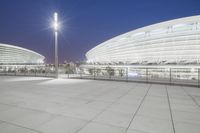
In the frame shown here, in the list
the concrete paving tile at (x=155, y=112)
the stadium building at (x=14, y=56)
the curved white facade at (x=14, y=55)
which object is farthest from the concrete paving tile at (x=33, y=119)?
the curved white facade at (x=14, y=55)

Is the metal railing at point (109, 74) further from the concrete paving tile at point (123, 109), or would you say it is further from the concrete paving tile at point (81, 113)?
the concrete paving tile at point (81, 113)

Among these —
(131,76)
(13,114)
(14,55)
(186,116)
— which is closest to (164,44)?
(131,76)

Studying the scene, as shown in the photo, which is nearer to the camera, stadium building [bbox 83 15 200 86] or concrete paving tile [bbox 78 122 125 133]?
concrete paving tile [bbox 78 122 125 133]

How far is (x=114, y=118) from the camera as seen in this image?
119 inches

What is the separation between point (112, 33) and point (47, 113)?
358ft

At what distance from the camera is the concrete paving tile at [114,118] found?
276cm

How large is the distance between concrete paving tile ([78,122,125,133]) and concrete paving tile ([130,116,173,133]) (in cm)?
32

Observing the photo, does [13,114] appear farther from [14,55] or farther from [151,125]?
[14,55]

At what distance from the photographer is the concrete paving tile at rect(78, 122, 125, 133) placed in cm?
244

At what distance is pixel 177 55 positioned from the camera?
57625 millimetres

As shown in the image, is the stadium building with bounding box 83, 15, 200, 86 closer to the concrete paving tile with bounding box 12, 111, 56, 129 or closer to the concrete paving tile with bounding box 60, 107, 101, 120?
the concrete paving tile with bounding box 60, 107, 101, 120

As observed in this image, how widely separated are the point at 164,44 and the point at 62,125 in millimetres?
67707

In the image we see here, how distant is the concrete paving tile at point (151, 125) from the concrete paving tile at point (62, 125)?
3.63ft

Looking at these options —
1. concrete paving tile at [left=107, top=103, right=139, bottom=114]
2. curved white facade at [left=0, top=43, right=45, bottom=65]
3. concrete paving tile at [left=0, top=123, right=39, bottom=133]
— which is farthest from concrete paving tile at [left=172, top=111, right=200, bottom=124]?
curved white facade at [left=0, top=43, right=45, bottom=65]
